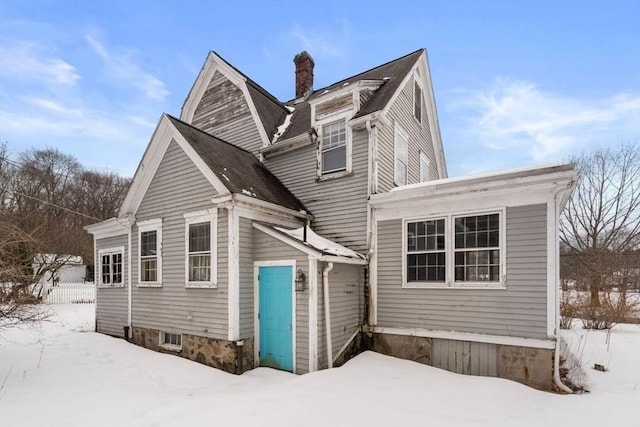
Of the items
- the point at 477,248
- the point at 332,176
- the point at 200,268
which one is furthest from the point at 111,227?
the point at 477,248

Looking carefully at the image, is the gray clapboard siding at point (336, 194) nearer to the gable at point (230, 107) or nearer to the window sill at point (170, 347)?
the gable at point (230, 107)

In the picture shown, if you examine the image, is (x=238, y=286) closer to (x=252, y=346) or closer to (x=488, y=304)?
(x=252, y=346)

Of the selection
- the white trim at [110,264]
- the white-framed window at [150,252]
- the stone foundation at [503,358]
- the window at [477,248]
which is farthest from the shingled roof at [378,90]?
the white trim at [110,264]

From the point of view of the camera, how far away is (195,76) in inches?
531

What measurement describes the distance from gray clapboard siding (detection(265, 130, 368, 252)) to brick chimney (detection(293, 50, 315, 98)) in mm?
5299

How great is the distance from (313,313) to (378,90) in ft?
22.7

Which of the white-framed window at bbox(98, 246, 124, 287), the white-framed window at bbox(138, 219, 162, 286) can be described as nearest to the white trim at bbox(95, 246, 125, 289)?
the white-framed window at bbox(98, 246, 124, 287)

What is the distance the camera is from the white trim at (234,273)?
7324 millimetres

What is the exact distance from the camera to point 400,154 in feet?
33.7

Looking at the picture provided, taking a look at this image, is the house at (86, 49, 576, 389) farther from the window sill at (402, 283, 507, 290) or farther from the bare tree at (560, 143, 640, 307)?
the bare tree at (560, 143, 640, 307)

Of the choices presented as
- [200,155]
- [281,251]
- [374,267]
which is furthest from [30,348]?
[374,267]

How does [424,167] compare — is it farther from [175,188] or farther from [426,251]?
[175,188]

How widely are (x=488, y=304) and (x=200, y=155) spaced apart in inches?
291

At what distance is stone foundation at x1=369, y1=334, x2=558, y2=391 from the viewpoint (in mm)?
6238
